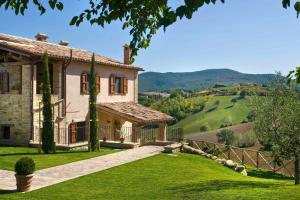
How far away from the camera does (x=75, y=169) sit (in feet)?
57.5

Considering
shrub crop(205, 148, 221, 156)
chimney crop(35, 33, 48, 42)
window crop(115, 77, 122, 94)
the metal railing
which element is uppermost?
chimney crop(35, 33, 48, 42)

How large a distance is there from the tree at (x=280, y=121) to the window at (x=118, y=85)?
12849 mm

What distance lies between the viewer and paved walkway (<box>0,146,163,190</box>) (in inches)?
575

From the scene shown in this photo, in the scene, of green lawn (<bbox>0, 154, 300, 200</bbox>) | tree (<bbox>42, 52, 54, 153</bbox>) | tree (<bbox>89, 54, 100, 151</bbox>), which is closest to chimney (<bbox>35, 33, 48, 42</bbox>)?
tree (<bbox>89, 54, 100, 151</bbox>)

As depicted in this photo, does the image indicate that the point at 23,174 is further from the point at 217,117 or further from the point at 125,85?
the point at 217,117

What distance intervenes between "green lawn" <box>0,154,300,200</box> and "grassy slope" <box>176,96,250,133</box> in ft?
253

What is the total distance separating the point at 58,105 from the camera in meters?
25.6

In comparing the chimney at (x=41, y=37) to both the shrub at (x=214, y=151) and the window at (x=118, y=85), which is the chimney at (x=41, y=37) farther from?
the shrub at (x=214, y=151)

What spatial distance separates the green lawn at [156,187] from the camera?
12.4 meters

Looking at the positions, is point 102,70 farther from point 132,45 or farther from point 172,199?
point 132,45

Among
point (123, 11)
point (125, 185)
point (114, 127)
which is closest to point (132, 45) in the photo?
point (123, 11)

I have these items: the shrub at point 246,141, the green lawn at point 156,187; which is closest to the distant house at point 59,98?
the green lawn at point 156,187

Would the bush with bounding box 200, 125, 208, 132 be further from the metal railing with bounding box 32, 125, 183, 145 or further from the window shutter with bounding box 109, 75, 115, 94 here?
the window shutter with bounding box 109, 75, 115, 94

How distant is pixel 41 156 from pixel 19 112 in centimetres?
486
